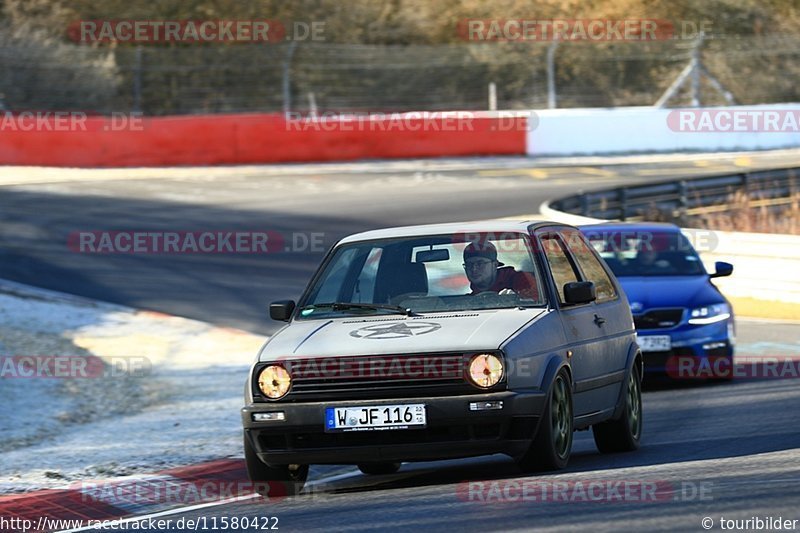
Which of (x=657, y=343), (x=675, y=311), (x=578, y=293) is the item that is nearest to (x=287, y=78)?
Answer: (x=675, y=311)

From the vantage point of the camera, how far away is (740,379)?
13719 millimetres

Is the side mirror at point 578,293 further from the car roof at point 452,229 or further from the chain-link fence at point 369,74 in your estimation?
the chain-link fence at point 369,74

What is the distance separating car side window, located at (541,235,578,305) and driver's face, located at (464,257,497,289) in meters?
0.39

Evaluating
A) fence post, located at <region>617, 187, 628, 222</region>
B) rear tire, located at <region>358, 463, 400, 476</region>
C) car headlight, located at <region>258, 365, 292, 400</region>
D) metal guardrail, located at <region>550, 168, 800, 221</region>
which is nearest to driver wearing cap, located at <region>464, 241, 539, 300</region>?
car headlight, located at <region>258, 365, 292, 400</region>

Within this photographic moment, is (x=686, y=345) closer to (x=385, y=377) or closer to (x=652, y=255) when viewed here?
(x=652, y=255)

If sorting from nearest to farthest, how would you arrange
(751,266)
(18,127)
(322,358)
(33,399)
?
1. (322,358)
2. (33,399)
3. (751,266)
4. (18,127)

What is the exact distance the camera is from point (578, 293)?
345 inches

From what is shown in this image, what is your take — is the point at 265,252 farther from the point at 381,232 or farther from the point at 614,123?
the point at 614,123

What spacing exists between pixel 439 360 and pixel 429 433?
1.26ft

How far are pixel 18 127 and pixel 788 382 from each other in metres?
23.5

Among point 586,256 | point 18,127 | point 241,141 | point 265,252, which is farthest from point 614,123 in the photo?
point 586,256

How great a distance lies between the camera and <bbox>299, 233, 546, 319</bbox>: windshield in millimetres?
8812

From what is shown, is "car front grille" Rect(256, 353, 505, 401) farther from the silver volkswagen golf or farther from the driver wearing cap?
the driver wearing cap

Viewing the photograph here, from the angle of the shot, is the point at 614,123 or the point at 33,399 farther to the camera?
the point at 614,123
